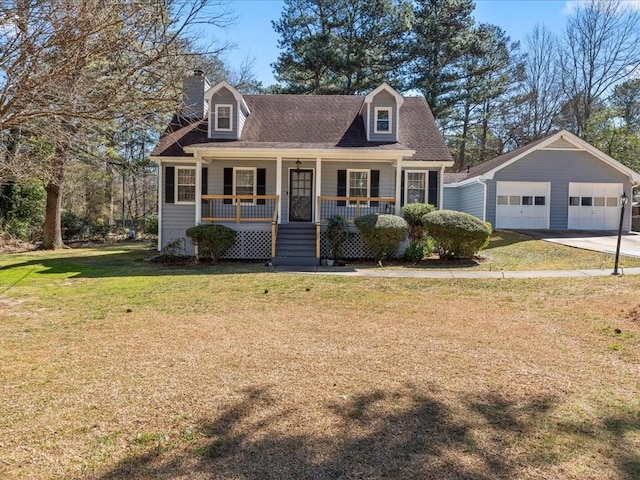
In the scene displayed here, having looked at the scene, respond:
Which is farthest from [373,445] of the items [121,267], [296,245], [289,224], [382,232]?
[289,224]

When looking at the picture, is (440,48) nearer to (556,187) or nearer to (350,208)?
(556,187)

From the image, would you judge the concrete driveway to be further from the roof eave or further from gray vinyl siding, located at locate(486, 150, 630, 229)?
the roof eave

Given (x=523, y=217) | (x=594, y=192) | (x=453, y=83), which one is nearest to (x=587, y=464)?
(x=523, y=217)

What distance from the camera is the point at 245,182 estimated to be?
15898mm

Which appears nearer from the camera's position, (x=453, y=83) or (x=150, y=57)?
(x=150, y=57)

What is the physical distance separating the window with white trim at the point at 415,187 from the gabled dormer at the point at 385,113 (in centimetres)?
146

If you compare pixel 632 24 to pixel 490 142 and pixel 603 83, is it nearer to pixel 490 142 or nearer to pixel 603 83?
pixel 603 83

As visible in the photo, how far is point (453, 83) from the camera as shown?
2875 centimetres

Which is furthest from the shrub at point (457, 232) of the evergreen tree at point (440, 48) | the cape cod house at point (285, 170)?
the evergreen tree at point (440, 48)

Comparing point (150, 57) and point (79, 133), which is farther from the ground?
point (150, 57)

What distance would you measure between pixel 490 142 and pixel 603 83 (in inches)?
325

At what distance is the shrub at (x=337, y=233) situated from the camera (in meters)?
13.5

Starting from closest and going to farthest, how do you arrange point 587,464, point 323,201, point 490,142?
point 587,464
point 323,201
point 490,142

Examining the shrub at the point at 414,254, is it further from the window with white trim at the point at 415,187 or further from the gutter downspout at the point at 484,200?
the gutter downspout at the point at 484,200
